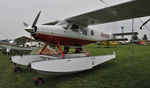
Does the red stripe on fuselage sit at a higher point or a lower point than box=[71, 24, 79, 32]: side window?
lower

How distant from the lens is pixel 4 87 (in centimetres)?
345

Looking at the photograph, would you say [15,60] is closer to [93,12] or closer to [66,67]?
[66,67]

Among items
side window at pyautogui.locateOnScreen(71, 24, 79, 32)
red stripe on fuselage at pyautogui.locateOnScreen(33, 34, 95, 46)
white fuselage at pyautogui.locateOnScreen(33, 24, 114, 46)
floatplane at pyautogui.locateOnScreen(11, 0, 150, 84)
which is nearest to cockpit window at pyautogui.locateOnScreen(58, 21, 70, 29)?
floatplane at pyautogui.locateOnScreen(11, 0, 150, 84)

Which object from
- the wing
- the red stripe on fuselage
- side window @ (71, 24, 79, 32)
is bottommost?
the red stripe on fuselage

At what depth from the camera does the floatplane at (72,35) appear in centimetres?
379

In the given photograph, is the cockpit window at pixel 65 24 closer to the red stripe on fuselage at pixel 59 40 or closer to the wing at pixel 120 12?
the wing at pixel 120 12

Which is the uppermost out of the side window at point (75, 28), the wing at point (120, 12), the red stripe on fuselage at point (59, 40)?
the wing at point (120, 12)

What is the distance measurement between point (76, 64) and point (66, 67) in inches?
20.2

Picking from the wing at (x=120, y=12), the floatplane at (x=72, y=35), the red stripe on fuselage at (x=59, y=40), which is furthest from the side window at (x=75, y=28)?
the red stripe on fuselage at (x=59, y=40)

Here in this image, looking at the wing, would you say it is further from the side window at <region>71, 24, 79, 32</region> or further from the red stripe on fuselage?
the red stripe on fuselage

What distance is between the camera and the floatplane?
3.79m

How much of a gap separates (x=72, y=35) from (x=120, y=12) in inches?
92.4

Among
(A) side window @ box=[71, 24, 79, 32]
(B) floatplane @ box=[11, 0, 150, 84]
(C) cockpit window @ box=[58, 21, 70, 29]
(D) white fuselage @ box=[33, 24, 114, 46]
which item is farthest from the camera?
(A) side window @ box=[71, 24, 79, 32]

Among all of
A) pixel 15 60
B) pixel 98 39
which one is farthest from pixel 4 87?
pixel 98 39
